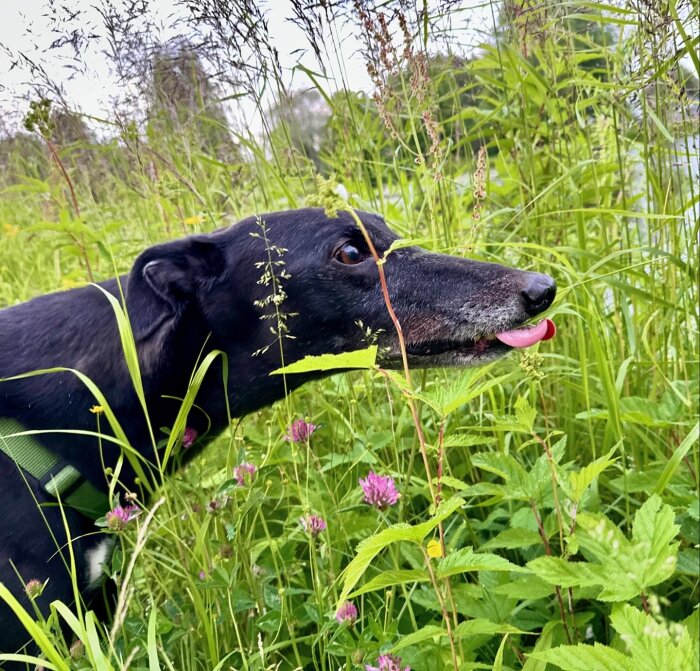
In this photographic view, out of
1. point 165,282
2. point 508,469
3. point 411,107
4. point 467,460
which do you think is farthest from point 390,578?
point 411,107

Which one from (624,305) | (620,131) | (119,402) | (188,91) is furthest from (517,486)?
(188,91)

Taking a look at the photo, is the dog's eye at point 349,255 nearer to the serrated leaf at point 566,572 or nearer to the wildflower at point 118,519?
the wildflower at point 118,519

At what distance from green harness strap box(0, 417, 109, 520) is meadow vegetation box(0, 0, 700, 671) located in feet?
0.57

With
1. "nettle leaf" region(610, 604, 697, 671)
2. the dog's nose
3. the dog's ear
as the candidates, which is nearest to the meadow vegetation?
"nettle leaf" region(610, 604, 697, 671)

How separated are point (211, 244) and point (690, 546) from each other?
1.66 meters

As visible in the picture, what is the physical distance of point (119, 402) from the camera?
6.08ft

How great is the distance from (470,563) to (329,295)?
1158mm

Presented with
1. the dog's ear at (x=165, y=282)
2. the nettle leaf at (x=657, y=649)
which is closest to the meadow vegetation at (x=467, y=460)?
the nettle leaf at (x=657, y=649)

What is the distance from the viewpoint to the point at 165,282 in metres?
1.93

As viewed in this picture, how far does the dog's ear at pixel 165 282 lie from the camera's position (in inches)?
74.4

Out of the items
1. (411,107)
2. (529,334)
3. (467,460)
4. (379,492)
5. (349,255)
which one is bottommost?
(467,460)

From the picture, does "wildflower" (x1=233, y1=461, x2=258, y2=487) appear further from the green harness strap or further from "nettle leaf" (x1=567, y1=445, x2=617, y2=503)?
"nettle leaf" (x1=567, y1=445, x2=617, y2=503)

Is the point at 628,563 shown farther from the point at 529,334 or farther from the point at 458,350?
the point at 458,350

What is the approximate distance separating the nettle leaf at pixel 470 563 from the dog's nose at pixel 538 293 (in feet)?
3.11
